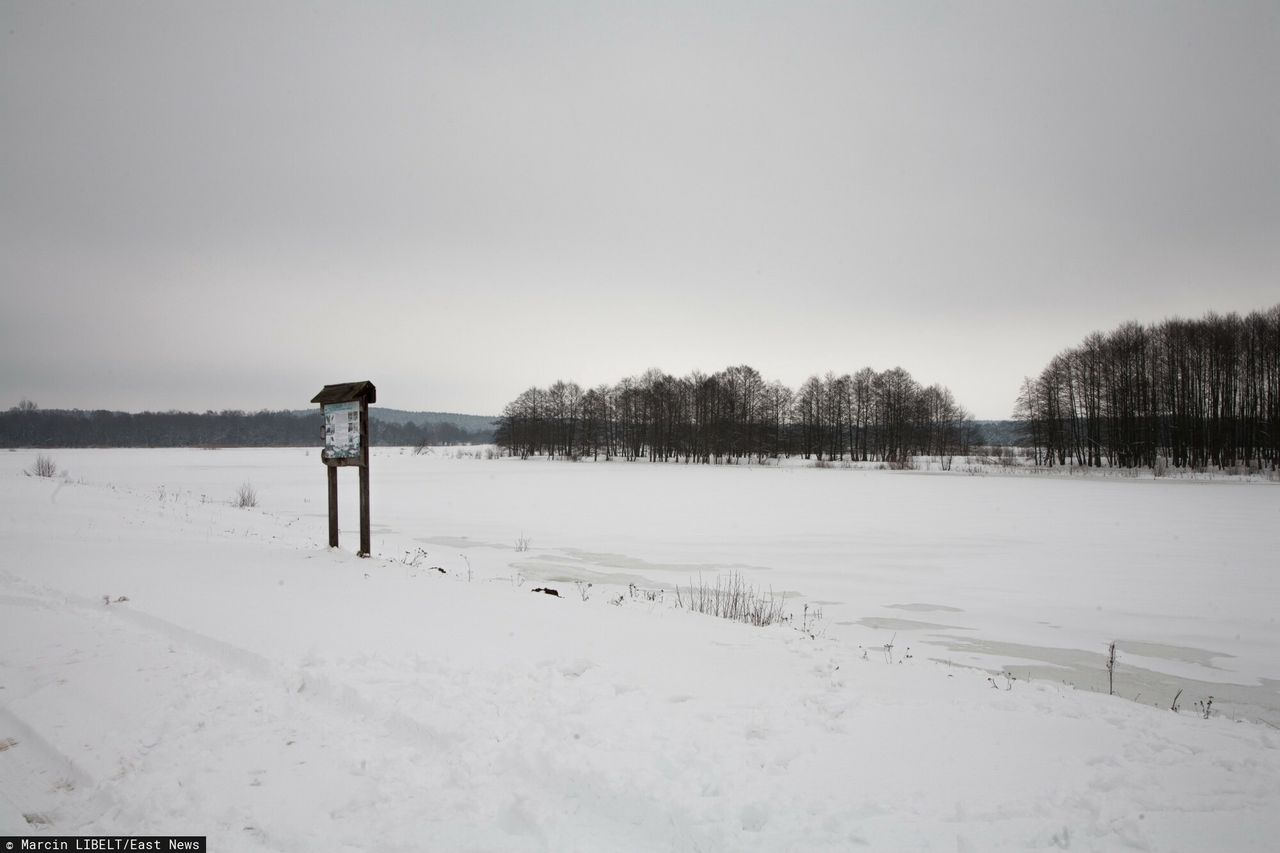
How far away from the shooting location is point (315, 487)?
30.3m

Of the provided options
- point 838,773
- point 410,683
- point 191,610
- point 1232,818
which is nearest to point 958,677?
point 1232,818

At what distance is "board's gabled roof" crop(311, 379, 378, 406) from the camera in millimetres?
10508

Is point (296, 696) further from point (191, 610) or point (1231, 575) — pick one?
point (1231, 575)

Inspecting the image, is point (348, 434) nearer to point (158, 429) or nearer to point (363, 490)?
point (363, 490)

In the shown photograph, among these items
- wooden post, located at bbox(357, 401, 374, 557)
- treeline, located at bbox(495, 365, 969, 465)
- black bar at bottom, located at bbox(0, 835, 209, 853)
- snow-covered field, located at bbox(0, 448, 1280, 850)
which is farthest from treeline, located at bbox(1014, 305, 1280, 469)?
black bar at bottom, located at bbox(0, 835, 209, 853)

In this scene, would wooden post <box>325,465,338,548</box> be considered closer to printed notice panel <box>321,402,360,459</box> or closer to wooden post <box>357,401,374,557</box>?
printed notice panel <box>321,402,360,459</box>

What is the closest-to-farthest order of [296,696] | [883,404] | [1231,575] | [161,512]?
1. [296,696]
2. [1231,575]
3. [161,512]
4. [883,404]

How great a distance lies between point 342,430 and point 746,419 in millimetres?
75872

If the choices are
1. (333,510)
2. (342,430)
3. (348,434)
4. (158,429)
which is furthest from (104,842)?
(158,429)

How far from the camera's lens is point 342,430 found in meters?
10.7

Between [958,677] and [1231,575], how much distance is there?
34.6ft

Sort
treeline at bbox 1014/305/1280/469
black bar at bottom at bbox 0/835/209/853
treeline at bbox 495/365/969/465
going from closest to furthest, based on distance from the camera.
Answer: black bar at bottom at bbox 0/835/209/853 < treeline at bbox 1014/305/1280/469 < treeline at bbox 495/365/969/465

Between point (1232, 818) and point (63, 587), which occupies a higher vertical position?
point (63, 587)

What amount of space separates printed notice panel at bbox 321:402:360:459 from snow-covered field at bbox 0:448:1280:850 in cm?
189
